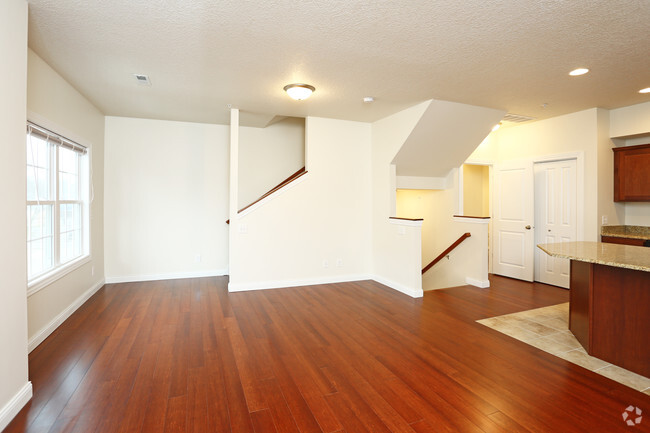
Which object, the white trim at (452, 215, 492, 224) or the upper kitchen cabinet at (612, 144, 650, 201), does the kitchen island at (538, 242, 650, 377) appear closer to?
the white trim at (452, 215, 492, 224)

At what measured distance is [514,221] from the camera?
225 inches

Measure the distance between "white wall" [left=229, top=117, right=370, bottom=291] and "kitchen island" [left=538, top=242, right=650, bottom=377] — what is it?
2.99m

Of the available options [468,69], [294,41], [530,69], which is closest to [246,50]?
[294,41]

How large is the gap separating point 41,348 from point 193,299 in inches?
66.1

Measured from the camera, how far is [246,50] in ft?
9.56

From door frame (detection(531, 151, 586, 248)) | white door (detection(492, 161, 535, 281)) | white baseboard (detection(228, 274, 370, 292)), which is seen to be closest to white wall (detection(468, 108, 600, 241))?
door frame (detection(531, 151, 586, 248))

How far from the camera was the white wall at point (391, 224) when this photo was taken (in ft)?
15.0

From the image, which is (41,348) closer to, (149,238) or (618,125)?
(149,238)

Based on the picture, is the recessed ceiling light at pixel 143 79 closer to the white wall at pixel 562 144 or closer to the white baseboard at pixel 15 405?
the white baseboard at pixel 15 405

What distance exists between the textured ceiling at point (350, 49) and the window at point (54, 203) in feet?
2.61

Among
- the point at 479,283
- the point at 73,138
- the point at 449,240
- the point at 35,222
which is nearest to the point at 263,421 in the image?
the point at 35,222

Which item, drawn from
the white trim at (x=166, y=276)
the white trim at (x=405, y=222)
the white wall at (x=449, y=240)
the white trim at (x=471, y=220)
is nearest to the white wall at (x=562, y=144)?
the white wall at (x=449, y=240)

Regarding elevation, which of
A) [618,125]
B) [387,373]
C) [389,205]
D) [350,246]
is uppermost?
[618,125]

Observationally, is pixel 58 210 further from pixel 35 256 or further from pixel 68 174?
pixel 35 256
